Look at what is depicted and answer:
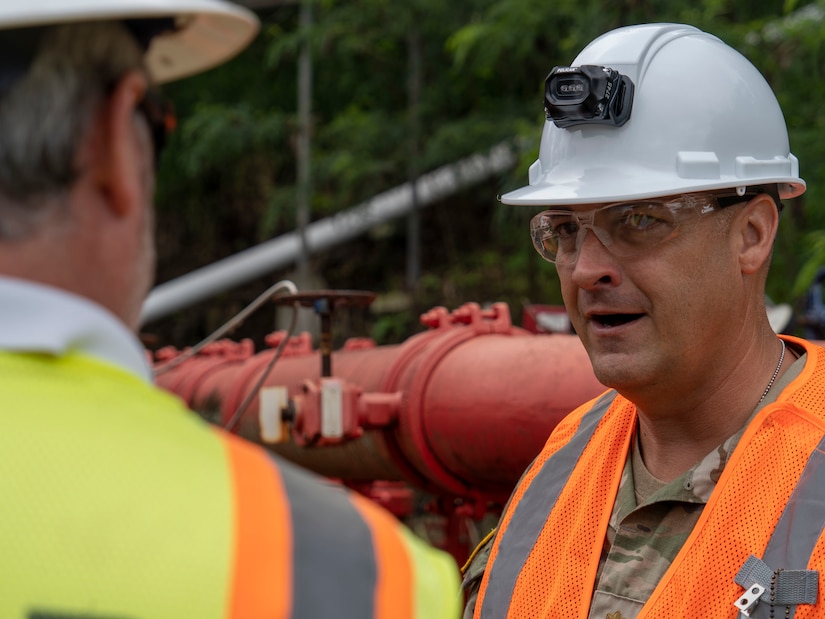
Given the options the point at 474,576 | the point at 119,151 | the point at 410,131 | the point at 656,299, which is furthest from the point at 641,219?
the point at 410,131

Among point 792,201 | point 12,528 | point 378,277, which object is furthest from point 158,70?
point 378,277

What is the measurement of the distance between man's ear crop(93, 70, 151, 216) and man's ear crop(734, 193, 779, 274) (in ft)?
4.39

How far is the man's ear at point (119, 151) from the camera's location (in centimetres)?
94

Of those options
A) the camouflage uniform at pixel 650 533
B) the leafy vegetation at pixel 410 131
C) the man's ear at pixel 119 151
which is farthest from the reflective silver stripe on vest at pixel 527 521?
the leafy vegetation at pixel 410 131

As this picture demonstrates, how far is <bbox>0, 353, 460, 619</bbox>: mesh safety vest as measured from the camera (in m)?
0.83

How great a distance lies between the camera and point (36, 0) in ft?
2.94

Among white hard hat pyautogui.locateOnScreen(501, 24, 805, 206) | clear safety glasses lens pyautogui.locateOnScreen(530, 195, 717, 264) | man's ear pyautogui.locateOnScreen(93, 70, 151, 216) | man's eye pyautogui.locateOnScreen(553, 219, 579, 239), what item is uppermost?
man's ear pyautogui.locateOnScreen(93, 70, 151, 216)

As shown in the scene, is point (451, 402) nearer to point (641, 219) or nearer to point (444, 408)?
point (444, 408)

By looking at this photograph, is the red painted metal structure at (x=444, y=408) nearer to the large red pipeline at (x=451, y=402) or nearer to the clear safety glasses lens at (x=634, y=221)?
the large red pipeline at (x=451, y=402)

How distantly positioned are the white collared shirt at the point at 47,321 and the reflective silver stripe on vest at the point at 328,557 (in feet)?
0.63

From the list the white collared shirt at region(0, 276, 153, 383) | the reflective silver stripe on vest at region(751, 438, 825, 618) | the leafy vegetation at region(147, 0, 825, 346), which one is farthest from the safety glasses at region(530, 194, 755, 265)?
the leafy vegetation at region(147, 0, 825, 346)

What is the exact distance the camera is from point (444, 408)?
308 centimetres

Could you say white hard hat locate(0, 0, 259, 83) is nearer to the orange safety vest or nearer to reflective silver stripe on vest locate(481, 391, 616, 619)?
the orange safety vest

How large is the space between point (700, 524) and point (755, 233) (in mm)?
563
